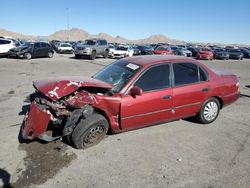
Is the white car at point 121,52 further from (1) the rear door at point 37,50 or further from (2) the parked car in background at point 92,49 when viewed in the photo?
(1) the rear door at point 37,50

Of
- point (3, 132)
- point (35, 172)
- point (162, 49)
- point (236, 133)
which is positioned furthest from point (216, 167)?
point (162, 49)

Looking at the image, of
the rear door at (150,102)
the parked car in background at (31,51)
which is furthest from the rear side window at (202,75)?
the parked car in background at (31,51)

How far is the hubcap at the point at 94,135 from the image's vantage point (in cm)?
465

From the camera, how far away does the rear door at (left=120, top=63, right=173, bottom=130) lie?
4.86 m

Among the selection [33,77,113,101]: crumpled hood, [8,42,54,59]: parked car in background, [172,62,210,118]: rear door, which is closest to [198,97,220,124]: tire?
[172,62,210,118]: rear door

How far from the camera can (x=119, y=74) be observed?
17.6ft

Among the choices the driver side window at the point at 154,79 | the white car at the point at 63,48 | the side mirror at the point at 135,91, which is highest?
the driver side window at the point at 154,79

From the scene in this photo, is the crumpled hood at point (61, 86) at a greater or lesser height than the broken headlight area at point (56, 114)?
greater

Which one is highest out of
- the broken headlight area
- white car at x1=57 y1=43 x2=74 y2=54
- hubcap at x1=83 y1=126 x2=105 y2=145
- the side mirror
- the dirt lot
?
the side mirror

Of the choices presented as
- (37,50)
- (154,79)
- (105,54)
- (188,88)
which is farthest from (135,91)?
(105,54)

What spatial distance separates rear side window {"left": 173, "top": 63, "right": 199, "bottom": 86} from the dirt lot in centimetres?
107

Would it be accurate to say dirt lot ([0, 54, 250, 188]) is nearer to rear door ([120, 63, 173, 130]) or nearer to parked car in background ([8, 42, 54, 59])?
rear door ([120, 63, 173, 130])

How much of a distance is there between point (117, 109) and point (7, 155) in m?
2.01

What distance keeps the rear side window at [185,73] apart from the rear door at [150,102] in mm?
212
